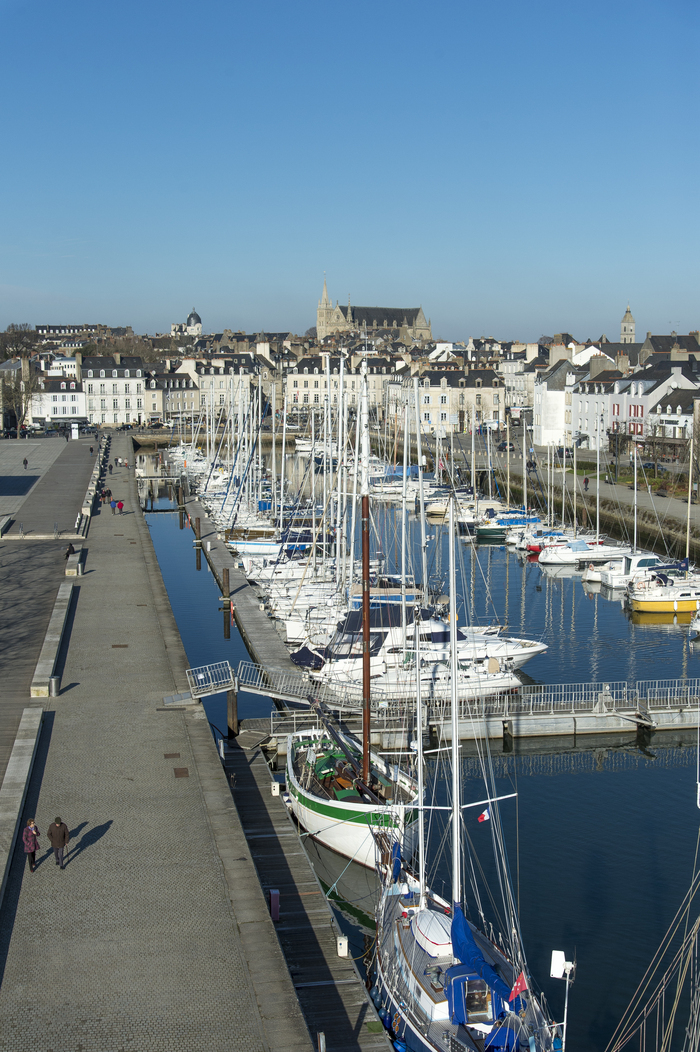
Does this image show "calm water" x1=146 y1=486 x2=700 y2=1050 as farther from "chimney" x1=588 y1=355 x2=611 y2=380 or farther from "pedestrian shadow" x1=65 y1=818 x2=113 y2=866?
"chimney" x1=588 y1=355 x2=611 y2=380

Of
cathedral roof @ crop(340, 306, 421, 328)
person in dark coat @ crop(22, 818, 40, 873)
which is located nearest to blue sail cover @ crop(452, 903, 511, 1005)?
person in dark coat @ crop(22, 818, 40, 873)

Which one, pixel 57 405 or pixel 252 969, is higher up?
pixel 57 405

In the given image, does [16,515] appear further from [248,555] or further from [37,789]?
[37,789]

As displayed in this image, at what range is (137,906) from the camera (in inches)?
520

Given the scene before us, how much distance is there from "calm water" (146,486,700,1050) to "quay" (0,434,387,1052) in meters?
2.83

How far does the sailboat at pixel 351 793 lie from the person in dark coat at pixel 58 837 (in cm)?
437

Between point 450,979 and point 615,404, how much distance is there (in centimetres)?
6891

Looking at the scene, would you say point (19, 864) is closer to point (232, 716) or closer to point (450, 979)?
point (450, 979)

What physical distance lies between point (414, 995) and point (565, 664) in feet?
59.6

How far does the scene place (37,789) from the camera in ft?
55.2

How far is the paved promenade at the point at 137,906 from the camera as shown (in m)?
10.8

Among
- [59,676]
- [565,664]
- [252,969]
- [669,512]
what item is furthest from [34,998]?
[669,512]

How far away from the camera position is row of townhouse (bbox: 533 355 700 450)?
6831 cm

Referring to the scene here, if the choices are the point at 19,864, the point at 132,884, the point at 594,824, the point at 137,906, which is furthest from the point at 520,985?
the point at 594,824
